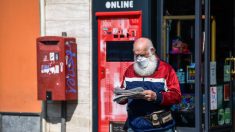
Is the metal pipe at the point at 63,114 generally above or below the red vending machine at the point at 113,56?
below

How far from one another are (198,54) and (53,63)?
178 centimetres

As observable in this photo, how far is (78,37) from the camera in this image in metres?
8.95

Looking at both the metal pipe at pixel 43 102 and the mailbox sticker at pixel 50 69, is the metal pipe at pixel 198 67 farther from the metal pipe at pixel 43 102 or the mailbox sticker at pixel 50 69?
the metal pipe at pixel 43 102

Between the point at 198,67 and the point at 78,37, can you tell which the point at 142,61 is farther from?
the point at 78,37

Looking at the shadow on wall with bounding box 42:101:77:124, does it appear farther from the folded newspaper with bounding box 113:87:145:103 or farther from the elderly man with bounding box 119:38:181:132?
the folded newspaper with bounding box 113:87:145:103

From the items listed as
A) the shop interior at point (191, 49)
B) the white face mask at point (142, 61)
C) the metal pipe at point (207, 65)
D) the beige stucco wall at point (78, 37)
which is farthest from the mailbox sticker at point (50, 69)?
the white face mask at point (142, 61)

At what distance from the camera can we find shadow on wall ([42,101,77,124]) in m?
9.03

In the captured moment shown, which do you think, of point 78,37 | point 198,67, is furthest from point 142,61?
point 78,37

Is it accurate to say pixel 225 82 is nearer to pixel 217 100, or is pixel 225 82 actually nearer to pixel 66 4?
pixel 217 100

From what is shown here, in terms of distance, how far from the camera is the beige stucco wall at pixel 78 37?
892cm

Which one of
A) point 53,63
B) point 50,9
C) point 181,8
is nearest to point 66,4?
point 50,9

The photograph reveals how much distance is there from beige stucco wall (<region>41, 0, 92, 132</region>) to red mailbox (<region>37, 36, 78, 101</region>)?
0.15 meters

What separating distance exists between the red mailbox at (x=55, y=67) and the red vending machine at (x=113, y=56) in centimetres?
36

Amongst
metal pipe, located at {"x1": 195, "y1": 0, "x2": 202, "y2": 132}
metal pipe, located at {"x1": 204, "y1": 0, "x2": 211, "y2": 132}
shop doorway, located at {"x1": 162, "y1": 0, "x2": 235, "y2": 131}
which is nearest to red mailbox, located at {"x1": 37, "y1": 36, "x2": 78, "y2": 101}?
shop doorway, located at {"x1": 162, "y1": 0, "x2": 235, "y2": 131}
